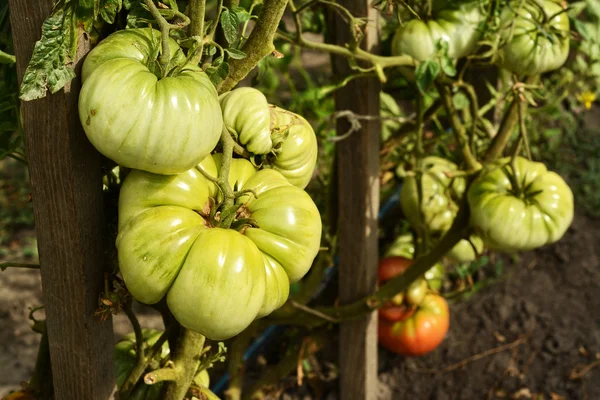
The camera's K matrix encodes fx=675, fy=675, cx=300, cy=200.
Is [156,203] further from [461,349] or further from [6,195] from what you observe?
[6,195]

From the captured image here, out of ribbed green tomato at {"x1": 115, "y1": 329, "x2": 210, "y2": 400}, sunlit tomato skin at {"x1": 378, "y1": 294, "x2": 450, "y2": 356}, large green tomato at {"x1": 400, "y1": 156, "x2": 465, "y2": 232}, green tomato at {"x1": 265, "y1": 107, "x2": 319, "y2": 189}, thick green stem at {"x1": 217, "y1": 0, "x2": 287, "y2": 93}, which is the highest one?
thick green stem at {"x1": 217, "y1": 0, "x2": 287, "y2": 93}

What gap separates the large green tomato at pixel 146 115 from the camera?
756mm

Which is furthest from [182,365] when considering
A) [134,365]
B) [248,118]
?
[248,118]

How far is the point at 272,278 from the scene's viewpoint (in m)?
0.87

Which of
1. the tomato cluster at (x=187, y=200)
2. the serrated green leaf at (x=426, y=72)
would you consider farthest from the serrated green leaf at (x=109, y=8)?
the serrated green leaf at (x=426, y=72)

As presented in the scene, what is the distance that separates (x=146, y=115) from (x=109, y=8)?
0.17 meters

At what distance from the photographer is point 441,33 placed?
62.4 inches

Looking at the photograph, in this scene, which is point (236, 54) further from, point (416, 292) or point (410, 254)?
point (410, 254)

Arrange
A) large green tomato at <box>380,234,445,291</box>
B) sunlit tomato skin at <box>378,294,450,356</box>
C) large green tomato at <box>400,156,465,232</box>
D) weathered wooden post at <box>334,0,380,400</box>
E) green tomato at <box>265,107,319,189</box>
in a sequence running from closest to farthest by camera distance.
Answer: green tomato at <box>265,107,319,189</box> < weathered wooden post at <box>334,0,380,400</box> < large green tomato at <box>400,156,465,232</box> < sunlit tomato skin at <box>378,294,450,356</box> < large green tomato at <box>380,234,445,291</box>

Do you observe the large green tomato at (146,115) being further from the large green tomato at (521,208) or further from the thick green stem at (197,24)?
the large green tomato at (521,208)

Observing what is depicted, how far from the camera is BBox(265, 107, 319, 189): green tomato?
100 cm

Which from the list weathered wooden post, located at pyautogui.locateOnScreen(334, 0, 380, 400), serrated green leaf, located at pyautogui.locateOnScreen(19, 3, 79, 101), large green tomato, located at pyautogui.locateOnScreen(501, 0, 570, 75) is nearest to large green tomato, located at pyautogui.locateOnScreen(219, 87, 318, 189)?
serrated green leaf, located at pyautogui.locateOnScreen(19, 3, 79, 101)

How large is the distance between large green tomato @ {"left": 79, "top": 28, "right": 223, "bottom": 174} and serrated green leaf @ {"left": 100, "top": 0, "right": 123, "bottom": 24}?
2.0 inches

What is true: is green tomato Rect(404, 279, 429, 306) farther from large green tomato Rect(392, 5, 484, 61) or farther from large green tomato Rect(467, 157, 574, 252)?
large green tomato Rect(392, 5, 484, 61)
